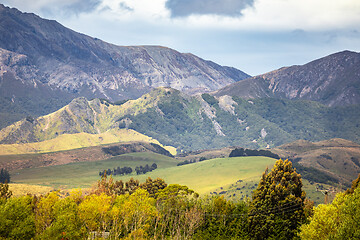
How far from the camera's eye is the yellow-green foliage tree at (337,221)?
235ft

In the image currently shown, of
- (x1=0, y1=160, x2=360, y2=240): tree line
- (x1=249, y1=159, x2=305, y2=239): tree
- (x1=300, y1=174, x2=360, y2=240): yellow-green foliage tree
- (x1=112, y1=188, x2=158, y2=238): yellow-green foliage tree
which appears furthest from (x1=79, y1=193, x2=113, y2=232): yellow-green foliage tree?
(x1=300, y1=174, x2=360, y2=240): yellow-green foliage tree

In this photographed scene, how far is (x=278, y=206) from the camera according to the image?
10512 cm

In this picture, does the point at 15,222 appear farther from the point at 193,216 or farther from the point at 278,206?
the point at 278,206

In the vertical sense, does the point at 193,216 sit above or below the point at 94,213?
below

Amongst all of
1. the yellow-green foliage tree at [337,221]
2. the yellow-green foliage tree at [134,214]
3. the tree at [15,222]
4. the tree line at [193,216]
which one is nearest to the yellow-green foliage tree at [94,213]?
the tree line at [193,216]

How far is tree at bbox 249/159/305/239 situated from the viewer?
102 meters

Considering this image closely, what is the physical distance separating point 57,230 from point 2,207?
1149 centimetres

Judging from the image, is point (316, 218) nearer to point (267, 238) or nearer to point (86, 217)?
point (267, 238)

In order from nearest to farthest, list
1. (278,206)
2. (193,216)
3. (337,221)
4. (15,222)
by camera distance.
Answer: (337,221) → (15,222) → (193,216) → (278,206)

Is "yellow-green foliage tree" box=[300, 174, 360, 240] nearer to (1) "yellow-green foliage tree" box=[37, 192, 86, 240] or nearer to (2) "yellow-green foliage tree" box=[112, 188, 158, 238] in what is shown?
(2) "yellow-green foliage tree" box=[112, 188, 158, 238]

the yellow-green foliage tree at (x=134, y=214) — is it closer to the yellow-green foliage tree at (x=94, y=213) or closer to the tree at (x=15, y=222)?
the yellow-green foliage tree at (x=94, y=213)

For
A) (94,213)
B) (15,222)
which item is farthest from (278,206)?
(15,222)

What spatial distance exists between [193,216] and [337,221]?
32.7 meters

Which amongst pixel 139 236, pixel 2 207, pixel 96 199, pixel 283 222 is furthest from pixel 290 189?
pixel 2 207
